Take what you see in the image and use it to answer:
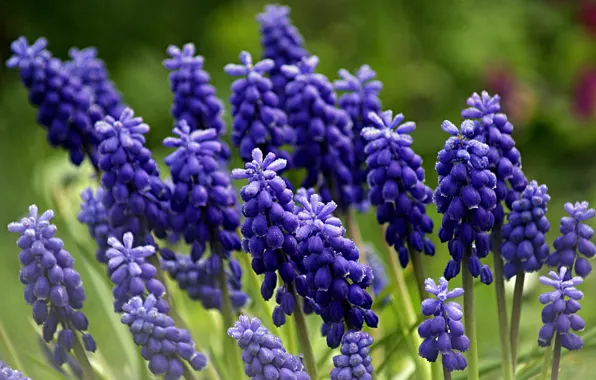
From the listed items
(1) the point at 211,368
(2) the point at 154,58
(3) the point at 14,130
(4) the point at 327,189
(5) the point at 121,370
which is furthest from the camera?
(2) the point at 154,58

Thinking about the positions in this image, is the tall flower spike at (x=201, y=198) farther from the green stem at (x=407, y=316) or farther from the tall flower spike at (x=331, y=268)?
the green stem at (x=407, y=316)

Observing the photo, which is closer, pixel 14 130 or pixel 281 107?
pixel 281 107

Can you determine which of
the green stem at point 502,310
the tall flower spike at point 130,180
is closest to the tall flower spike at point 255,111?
the tall flower spike at point 130,180

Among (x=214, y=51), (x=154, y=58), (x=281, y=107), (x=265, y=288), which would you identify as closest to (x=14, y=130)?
(x=154, y=58)

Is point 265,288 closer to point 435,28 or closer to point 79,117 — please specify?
point 79,117

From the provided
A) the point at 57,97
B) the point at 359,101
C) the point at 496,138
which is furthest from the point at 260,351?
the point at 57,97

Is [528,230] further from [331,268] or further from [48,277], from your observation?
[48,277]

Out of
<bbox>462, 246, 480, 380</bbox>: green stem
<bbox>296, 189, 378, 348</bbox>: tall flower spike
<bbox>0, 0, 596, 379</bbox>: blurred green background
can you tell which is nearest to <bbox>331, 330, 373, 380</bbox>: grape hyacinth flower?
<bbox>296, 189, 378, 348</bbox>: tall flower spike

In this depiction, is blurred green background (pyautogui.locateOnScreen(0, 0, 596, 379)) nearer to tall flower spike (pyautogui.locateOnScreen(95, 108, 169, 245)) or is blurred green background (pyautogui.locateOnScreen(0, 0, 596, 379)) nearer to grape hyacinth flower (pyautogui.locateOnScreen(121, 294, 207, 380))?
tall flower spike (pyautogui.locateOnScreen(95, 108, 169, 245))
